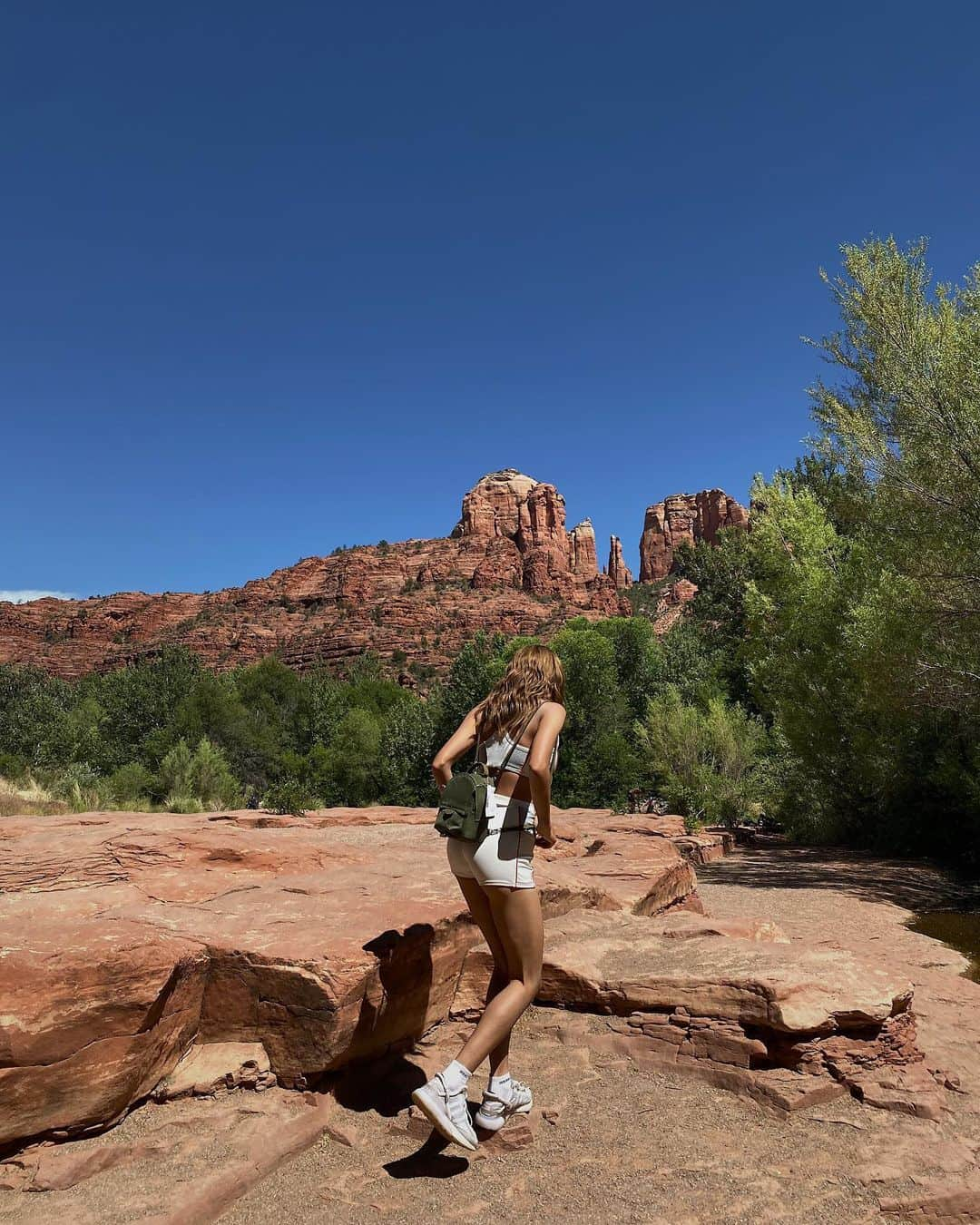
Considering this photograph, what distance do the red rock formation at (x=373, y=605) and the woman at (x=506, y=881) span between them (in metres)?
77.3

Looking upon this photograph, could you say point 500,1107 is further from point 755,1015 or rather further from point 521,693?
point 521,693

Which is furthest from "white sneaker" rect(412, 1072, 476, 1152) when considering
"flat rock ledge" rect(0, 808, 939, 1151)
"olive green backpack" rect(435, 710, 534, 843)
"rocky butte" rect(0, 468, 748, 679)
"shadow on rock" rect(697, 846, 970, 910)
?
"rocky butte" rect(0, 468, 748, 679)

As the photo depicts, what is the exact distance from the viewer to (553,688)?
3773mm

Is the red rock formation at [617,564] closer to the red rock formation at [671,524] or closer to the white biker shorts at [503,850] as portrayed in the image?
the red rock formation at [671,524]

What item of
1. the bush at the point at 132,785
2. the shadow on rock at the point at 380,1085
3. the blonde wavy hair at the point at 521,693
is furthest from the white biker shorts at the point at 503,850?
the bush at the point at 132,785

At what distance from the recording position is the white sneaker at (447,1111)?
3135 mm

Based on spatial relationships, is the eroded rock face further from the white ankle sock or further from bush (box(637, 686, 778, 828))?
bush (box(637, 686, 778, 828))

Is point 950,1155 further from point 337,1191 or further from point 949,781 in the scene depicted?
point 949,781

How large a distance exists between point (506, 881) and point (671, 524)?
13168cm

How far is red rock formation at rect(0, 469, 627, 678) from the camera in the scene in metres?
91.4

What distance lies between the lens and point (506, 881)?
3387mm

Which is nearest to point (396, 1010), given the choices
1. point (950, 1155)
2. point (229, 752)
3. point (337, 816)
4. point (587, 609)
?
point (950, 1155)

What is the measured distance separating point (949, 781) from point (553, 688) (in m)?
10.7

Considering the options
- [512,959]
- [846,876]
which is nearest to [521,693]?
[512,959]
